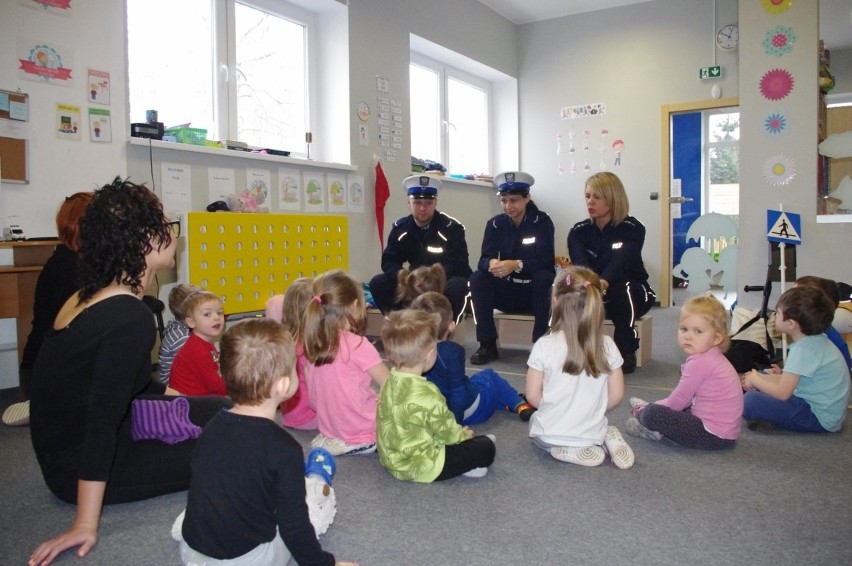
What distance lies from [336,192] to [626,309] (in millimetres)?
2419

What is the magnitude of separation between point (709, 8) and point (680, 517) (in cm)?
614

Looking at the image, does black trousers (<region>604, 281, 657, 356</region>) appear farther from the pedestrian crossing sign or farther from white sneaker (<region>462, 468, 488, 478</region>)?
white sneaker (<region>462, 468, 488, 478</region>)

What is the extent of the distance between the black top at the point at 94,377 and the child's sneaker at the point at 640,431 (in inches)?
69.1

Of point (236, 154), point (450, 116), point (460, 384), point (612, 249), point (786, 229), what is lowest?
point (460, 384)

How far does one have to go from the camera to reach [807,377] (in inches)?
101

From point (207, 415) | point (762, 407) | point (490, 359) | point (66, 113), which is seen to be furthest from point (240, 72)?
point (762, 407)

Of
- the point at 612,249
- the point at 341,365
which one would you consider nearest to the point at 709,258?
the point at 612,249

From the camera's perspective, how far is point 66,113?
134 inches

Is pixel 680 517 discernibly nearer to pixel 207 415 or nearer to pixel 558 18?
pixel 207 415

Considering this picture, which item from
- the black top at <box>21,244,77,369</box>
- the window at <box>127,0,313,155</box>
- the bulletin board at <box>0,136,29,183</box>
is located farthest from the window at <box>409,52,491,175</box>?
the black top at <box>21,244,77,369</box>

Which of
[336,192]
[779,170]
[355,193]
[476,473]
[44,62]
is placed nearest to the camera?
[476,473]

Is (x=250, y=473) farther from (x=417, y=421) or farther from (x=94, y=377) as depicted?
(x=417, y=421)

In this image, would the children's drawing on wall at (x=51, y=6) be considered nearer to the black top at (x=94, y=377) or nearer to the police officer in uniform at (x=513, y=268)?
the black top at (x=94, y=377)

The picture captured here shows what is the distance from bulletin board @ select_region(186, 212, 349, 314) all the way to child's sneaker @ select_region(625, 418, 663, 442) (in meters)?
2.35
